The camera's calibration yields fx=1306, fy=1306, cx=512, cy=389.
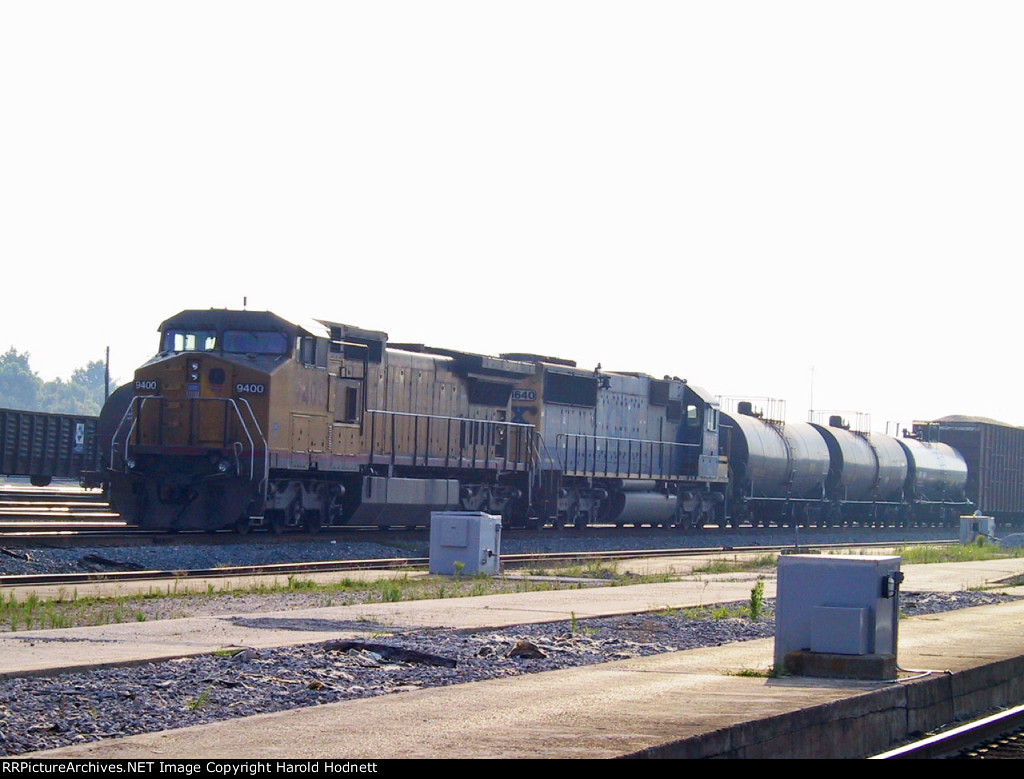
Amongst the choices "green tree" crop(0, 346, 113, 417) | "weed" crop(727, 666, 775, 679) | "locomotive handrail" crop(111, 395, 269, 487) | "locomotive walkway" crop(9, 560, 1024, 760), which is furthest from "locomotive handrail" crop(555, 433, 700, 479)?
"green tree" crop(0, 346, 113, 417)

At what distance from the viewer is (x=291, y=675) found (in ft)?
31.4

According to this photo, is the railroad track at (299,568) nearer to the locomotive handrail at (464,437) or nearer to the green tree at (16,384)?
the locomotive handrail at (464,437)

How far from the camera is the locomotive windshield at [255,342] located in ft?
77.0

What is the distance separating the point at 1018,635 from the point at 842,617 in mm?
4287

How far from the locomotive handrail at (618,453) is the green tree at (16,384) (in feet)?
534

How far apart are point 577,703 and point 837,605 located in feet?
8.81

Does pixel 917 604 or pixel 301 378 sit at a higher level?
pixel 301 378

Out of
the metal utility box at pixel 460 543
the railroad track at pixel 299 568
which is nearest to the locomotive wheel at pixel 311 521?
the railroad track at pixel 299 568

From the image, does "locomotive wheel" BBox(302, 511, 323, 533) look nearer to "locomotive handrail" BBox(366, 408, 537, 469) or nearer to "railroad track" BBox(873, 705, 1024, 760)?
"locomotive handrail" BBox(366, 408, 537, 469)

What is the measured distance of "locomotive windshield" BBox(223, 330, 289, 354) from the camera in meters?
23.5

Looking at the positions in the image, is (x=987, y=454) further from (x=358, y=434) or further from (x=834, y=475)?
(x=358, y=434)

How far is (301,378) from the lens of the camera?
78.2 ft

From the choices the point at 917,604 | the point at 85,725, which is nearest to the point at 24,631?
the point at 85,725
